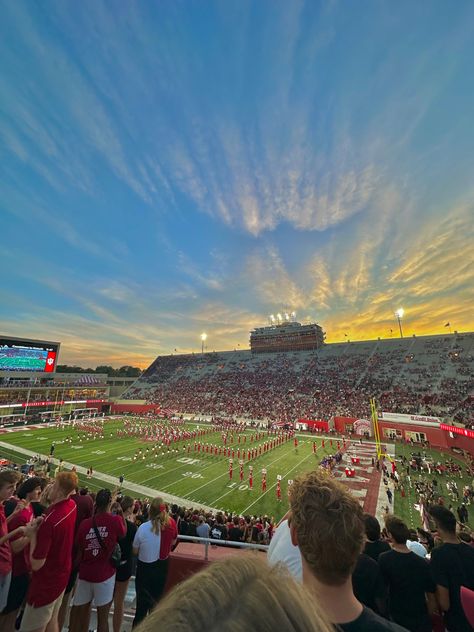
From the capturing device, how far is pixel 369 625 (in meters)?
1.64

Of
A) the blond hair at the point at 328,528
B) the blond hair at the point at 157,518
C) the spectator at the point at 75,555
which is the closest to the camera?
the blond hair at the point at 328,528

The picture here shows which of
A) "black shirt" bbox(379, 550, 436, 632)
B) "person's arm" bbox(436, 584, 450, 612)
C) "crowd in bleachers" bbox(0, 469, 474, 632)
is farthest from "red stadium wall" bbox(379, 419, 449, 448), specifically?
"black shirt" bbox(379, 550, 436, 632)

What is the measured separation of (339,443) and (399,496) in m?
13.1

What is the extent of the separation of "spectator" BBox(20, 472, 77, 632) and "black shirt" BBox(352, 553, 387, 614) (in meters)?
3.38

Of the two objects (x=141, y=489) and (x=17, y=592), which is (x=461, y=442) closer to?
(x=141, y=489)

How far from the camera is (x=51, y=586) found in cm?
382

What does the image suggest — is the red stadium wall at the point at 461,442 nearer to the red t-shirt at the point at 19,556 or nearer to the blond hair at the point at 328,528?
the blond hair at the point at 328,528

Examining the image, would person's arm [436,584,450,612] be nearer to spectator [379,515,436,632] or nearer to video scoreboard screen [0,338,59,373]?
spectator [379,515,436,632]

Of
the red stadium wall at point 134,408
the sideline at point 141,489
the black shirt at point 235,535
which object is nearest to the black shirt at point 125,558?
the black shirt at point 235,535

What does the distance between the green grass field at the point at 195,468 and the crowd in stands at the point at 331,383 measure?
1145cm

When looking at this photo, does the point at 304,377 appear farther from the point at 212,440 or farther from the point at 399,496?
the point at 399,496

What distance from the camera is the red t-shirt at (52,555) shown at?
3691 millimetres

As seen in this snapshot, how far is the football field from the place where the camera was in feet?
63.2

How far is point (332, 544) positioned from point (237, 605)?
1.55 meters
